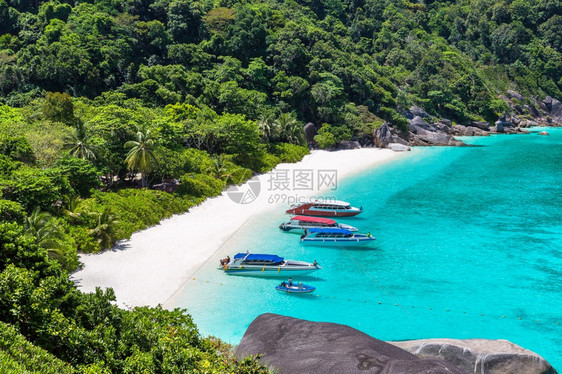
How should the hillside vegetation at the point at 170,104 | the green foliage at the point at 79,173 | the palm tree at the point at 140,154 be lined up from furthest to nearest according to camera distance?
the palm tree at the point at 140,154 < the green foliage at the point at 79,173 < the hillside vegetation at the point at 170,104

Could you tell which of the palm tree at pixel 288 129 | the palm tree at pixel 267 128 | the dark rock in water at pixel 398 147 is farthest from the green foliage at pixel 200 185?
the dark rock in water at pixel 398 147

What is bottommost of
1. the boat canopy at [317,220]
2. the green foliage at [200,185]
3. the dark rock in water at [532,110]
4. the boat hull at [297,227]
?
the boat hull at [297,227]

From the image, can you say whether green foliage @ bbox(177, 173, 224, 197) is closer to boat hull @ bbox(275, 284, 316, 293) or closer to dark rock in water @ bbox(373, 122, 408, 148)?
boat hull @ bbox(275, 284, 316, 293)

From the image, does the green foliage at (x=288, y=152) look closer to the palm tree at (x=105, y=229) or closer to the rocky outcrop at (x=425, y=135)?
the rocky outcrop at (x=425, y=135)

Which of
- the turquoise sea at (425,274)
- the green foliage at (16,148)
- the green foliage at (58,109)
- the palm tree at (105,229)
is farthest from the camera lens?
the green foliage at (58,109)

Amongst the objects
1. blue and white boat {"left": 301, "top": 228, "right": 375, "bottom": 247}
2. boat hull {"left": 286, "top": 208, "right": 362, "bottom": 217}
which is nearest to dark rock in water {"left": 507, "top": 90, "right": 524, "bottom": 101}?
boat hull {"left": 286, "top": 208, "right": 362, "bottom": 217}

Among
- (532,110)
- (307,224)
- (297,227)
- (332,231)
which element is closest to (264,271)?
(332,231)
